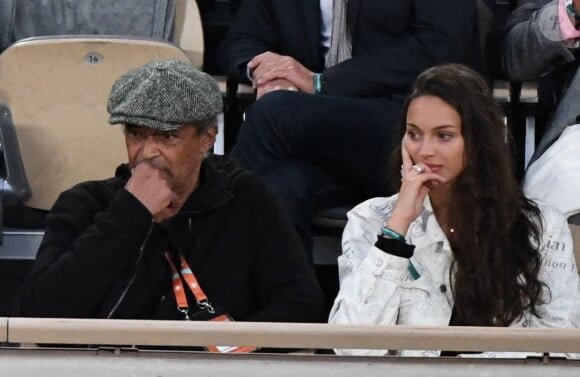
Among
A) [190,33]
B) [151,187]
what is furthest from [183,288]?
[190,33]

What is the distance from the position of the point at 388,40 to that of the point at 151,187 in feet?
4.17

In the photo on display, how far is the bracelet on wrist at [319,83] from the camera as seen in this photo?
4133 millimetres

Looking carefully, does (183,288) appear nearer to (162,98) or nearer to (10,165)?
(162,98)

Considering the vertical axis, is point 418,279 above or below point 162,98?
below

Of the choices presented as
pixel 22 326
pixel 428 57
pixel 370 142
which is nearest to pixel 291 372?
pixel 22 326

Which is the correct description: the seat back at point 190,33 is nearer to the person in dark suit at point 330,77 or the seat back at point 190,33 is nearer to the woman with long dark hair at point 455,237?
the person in dark suit at point 330,77

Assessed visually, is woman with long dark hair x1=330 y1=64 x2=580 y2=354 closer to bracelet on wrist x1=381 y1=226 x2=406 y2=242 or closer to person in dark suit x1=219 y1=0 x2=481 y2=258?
bracelet on wrist x1=381 y1=226 x2=406 y2=242

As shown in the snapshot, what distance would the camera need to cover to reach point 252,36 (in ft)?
14.4

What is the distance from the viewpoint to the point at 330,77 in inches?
163

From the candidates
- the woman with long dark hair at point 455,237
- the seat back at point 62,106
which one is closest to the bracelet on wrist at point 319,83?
the seat back at point 62,106

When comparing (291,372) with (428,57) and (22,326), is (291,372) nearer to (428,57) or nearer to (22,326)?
(22,326)

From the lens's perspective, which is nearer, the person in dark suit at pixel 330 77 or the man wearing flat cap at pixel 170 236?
the man wearing flat cap at pixel 170 236

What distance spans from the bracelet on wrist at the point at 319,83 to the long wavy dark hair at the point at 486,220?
2.53 feet

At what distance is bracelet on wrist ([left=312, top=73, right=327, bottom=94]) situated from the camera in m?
4.13
